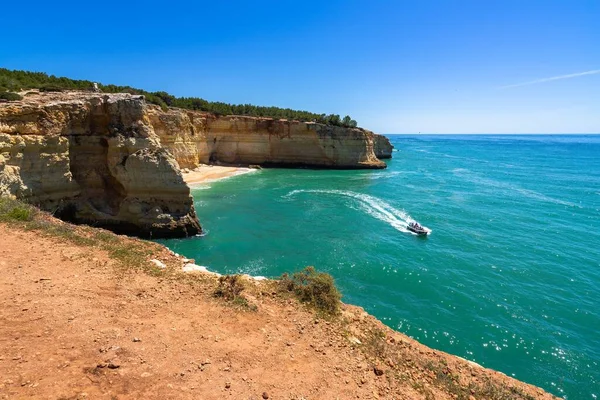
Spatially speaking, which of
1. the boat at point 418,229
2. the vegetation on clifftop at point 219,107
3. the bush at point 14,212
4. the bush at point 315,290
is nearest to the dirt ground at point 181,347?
the bush at point 315,290

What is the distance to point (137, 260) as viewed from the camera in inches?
430

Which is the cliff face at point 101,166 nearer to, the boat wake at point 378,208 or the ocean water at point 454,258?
the ocean water at point 454,258

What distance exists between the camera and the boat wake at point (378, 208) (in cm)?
2691

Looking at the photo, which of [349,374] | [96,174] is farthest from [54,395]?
[96,174]

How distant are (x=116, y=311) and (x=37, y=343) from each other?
169 cm

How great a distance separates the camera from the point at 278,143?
58.5 meters

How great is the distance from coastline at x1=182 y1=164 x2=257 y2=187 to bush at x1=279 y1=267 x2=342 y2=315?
3181 cm

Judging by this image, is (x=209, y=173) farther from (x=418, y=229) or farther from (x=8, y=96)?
(x=418, y=229)

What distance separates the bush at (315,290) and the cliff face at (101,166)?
1255 cm

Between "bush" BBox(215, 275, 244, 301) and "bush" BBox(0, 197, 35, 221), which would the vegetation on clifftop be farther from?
"bush" BBox(215, 275, 244, 301)

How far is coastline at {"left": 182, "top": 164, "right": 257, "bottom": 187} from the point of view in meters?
42.0

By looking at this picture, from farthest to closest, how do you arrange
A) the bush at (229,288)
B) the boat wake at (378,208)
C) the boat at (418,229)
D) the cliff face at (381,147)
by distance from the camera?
the cliff face at (381,147)
the boat wake at (378,208)
the boat at (418,229)
the bush at (229,288)

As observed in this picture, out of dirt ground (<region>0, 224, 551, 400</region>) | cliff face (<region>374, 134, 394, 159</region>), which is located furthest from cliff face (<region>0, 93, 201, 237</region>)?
cliff face (<region>374, 134, 394, 159</region>)

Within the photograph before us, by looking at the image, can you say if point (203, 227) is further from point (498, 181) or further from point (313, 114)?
point (313, 114)
